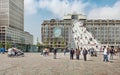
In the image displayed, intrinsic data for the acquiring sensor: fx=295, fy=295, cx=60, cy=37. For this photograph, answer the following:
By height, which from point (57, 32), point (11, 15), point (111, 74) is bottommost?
point (111, 74)

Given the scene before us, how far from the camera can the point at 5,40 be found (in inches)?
7293

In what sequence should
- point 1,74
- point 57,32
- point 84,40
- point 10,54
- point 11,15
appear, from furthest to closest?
point 11,15, point 84,40, point 57,32, point 10,54, point 1,74

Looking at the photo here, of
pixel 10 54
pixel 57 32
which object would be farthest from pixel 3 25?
pixel 10 54

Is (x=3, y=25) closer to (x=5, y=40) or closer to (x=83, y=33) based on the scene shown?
(x=5, y=40)

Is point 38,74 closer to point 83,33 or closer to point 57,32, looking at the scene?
point 57,32

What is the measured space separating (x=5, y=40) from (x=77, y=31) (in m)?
60.4

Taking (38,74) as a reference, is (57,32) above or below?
above

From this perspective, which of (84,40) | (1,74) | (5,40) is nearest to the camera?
(1,74)

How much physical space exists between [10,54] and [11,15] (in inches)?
5708

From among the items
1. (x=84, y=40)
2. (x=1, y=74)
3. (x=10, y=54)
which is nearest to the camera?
(x=1, y=74)

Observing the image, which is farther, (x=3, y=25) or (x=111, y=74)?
(x=3, y=25)

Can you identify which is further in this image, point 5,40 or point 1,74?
point 5,40

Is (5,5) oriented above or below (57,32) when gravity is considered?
above

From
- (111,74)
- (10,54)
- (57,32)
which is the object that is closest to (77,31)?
(57,32)
